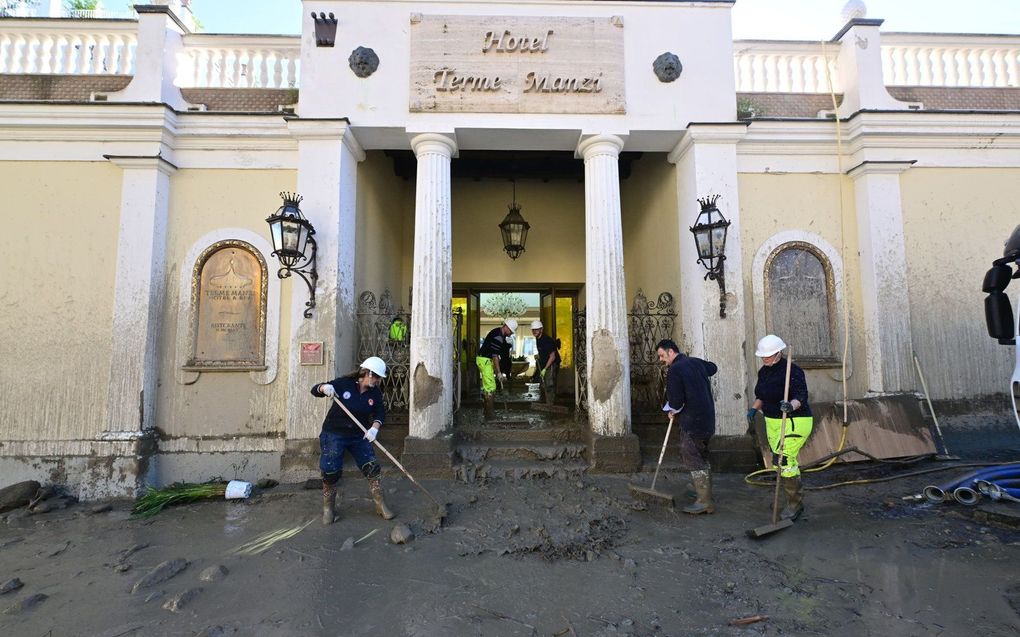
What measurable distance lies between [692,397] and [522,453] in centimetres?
231

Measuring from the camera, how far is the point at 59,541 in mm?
4609

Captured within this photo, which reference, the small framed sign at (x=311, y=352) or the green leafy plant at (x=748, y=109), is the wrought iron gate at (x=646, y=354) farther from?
the small framed sign at (x=311, y=352)

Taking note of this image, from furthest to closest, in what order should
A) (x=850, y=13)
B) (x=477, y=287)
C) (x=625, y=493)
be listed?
(x=477, y=287)
(x=850, y=13)
(x=625, y=493)

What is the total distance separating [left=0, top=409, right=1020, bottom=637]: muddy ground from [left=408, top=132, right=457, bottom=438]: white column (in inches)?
40.1

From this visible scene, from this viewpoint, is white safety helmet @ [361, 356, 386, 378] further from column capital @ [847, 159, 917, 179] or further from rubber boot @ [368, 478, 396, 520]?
column capital @ [847, 159, 917, 179]

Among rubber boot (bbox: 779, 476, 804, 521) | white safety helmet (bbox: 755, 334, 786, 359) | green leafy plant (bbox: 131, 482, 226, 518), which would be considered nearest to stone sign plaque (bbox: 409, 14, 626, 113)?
white safety helmet (bbox: 755, 334, 786, 359)

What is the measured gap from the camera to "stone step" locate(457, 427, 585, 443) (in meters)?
6.49

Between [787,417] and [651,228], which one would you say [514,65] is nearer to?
[651,228]

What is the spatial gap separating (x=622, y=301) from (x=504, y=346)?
280cm

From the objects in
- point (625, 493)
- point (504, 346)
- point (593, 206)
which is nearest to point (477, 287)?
point (504, 346)

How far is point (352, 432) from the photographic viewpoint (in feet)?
16.0

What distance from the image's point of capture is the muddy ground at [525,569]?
9.98 feet

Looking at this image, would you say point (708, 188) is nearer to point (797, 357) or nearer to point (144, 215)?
point (797, 357)

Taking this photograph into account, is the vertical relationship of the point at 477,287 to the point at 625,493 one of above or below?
above
